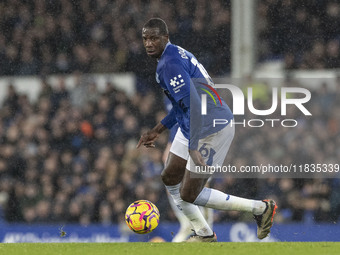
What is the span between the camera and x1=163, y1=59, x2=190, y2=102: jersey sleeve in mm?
5910

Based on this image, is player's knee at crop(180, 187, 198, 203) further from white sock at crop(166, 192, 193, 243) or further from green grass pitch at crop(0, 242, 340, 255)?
white sock at crop(166, 192, 193, 243)

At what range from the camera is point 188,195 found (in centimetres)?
615

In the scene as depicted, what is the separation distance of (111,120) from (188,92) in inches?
147

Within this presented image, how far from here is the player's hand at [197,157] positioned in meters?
5.86

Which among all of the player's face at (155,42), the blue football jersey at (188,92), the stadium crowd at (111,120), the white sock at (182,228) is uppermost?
the player's face at (155,42)

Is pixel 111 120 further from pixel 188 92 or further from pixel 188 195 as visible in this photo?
pixel 188 92

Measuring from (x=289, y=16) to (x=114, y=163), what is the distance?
9.36ft

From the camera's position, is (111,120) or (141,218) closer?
(141,218)

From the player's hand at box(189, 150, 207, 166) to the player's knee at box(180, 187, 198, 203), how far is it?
1.11ft

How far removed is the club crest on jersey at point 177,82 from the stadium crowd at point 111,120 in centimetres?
265

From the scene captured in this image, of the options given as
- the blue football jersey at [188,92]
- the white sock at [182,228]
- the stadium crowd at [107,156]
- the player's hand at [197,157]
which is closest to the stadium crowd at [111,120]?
the stadium crowd at [107,156]

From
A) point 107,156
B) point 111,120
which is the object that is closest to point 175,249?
point 107,156

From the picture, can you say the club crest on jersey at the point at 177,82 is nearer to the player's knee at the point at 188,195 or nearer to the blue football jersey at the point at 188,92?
the blue football jersey at the point at 188,92

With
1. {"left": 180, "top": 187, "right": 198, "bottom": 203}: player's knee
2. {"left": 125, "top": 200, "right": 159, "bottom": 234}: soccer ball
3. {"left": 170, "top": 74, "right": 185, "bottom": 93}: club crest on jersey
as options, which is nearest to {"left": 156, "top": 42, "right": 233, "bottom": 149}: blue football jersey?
{"left": 170, "top": 74, "right": 185, "bottom": 93}: club crest on jersey
